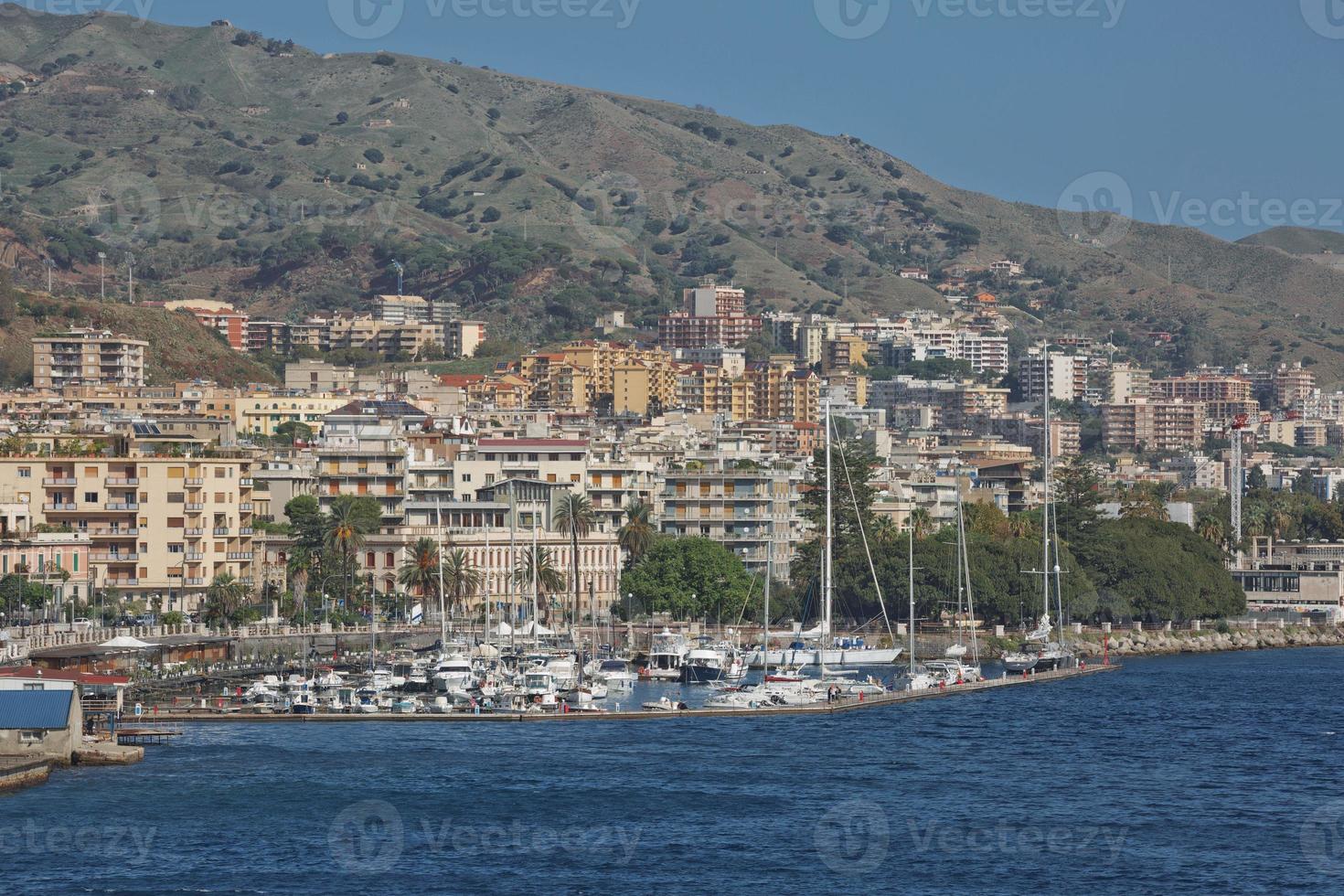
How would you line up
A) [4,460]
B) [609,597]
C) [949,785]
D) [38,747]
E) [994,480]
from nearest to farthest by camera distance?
[38,747] → [949,785] → [4,460] → [609,597] → [994,480]

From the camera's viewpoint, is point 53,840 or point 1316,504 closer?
point 53,840

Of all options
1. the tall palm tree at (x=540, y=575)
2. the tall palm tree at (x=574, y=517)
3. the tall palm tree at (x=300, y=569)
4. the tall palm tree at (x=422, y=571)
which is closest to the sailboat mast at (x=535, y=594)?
the tall palm tree at (x=540, y=575)

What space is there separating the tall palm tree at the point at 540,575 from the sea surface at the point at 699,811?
1090 inches

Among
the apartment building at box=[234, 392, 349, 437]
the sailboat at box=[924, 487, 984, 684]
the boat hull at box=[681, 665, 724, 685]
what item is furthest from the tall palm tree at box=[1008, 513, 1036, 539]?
the apartment building at box=[234, 392, 349, 437]

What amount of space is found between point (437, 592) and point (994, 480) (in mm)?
61327

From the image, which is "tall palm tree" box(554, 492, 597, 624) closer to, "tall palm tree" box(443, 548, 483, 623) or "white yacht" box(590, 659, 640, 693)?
"tall palm tree" box(443, 548, 483, 623)

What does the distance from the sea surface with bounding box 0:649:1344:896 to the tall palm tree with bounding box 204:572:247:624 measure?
713 inches

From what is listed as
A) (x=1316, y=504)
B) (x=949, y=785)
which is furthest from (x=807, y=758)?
(x=1316, y=504)

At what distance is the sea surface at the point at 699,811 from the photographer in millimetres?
48875

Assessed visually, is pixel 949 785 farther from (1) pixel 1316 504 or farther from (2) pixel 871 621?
(1) pixel 1316 504

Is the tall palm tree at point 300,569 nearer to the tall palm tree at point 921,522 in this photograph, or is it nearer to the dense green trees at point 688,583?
the dense green trees at point 688,583

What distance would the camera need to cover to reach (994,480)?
15262cm

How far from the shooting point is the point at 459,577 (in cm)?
9856

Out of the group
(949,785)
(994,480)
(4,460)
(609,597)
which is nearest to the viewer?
(949,785)
